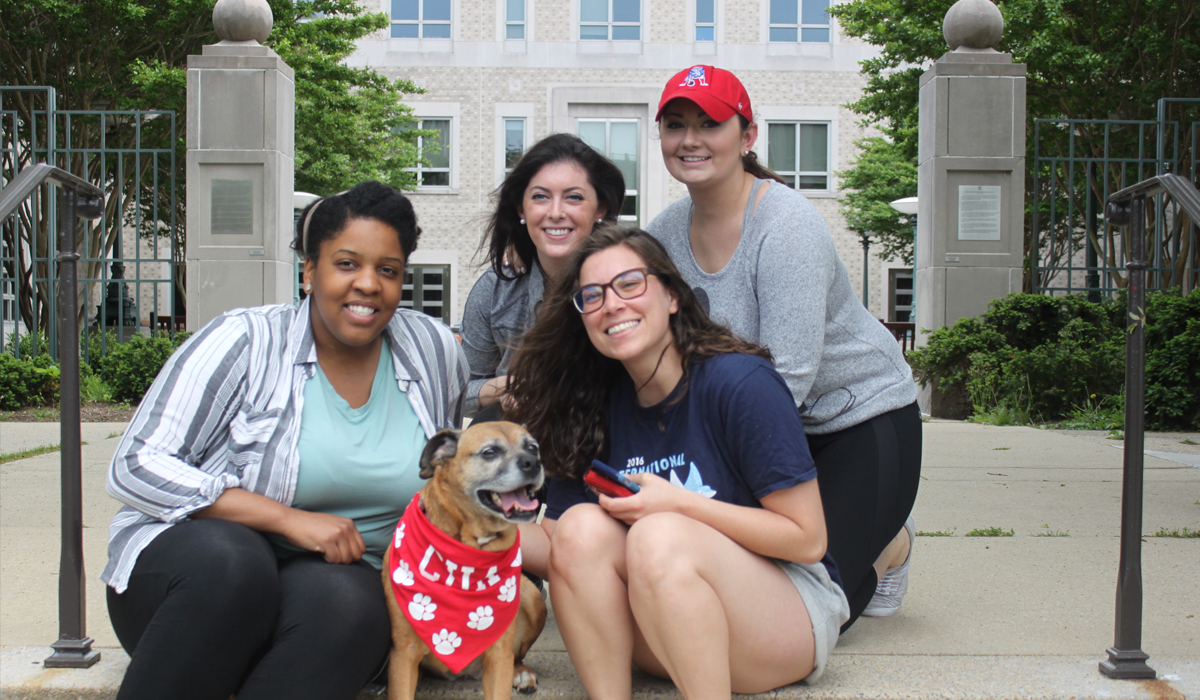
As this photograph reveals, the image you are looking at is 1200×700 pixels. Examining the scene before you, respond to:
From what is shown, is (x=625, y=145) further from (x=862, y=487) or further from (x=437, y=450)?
(x=437, y=450)

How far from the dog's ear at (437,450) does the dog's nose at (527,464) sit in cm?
18

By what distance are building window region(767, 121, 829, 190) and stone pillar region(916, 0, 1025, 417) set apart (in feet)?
48.5

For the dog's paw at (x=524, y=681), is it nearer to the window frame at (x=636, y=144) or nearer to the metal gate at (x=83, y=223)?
the metal gate at (x=83, y=223)

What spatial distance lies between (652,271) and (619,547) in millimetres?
737

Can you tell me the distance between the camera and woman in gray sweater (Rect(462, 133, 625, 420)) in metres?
3.34

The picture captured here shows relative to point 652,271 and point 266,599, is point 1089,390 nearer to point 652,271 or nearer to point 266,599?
point 652,271

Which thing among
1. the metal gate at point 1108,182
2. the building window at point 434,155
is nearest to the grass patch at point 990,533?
the metal gate at point 1108,182

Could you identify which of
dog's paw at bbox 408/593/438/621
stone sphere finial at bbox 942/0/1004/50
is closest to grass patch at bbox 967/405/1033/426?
stone sphere finial at bbox 942/0/1004/50

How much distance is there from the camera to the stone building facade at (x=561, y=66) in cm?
2367

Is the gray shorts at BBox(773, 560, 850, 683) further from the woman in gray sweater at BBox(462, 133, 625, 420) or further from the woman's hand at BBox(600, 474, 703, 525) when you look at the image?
the woman in gray sweater at BBox(462, 133, 625, 420)

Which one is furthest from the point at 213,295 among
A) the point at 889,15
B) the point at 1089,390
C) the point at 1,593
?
the point at 889,15

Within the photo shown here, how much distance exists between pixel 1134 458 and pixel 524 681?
6.30 ft

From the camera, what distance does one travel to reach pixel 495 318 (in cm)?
359

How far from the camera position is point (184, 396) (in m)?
2.44
